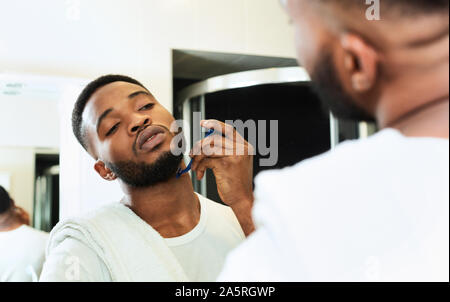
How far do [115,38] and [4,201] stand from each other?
50 centimetres

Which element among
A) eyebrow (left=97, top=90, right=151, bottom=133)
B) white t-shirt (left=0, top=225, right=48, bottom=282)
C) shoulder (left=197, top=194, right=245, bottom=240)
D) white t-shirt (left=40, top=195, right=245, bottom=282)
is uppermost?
eyebrow (left=97, top=90, right=151, bottom=133)

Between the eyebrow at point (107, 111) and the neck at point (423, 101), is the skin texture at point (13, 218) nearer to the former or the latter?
the eyebrow at point (107, 111)

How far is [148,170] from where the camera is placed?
74 cm

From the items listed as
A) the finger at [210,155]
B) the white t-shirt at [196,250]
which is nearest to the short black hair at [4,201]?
the white t-shirt at [196,250]

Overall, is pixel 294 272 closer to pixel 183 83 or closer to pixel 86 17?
pixel 86 17

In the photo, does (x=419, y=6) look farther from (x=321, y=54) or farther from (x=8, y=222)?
(x=8, y=222)

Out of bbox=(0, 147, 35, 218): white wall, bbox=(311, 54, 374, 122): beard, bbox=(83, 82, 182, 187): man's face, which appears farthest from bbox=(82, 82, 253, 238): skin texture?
bbox=(311, 54, 374, 122): beard

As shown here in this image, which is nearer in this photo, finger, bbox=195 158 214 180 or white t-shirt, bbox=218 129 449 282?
white t-shirt, bbox=218 129 449 282

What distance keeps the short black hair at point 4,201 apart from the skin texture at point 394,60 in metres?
0.82

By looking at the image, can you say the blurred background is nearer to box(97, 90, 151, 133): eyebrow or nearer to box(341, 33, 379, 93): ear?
box(97, 90, 151, 133): eyebrow

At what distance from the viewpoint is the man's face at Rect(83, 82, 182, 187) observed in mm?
734

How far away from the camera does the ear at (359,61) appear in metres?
0.30

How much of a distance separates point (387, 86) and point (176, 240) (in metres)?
0.49
